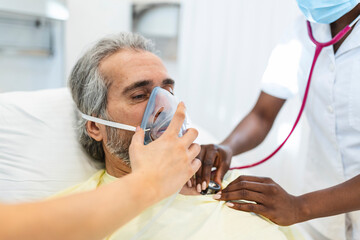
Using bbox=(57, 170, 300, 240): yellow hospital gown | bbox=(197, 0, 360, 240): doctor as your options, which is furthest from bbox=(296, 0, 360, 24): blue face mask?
bbox=(57, 170, 300, 240): yellow hospital gown

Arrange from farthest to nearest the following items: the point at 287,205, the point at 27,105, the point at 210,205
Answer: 1. the point at 27,105
2. the point at 210,205
3. the point at 287,205

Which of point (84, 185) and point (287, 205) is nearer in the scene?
point (287, 205)

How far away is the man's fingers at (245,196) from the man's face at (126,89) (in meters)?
0.44

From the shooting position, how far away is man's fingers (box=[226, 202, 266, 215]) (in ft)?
3.60

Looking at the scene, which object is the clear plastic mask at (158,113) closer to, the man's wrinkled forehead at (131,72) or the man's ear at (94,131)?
the man's wrinkled forehead at (131,72)

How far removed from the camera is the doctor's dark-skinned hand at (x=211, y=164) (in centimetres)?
125

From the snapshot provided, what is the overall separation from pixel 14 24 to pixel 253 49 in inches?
75.8

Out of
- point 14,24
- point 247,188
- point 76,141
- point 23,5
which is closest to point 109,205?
point 247,188

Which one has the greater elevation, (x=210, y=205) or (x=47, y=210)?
(x=47, y=210)

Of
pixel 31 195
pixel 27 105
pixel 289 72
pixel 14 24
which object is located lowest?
pixel 31 195

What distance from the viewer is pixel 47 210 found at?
58 centimetres

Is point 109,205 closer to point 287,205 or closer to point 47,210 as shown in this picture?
point 47,210

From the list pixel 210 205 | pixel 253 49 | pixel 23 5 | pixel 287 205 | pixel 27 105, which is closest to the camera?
pixel 287 205

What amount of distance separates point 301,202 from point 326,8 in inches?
28.7
